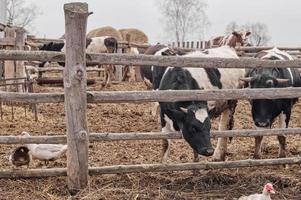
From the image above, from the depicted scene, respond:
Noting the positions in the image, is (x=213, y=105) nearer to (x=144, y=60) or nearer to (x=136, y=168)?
(x=136, y=168)

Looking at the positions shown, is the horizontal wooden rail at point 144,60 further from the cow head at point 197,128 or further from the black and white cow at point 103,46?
the black and white cow at point 103,46

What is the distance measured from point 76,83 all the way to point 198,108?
1566 millimetres

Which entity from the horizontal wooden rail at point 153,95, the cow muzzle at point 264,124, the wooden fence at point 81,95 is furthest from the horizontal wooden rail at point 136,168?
the cow muzzle at point 264,124

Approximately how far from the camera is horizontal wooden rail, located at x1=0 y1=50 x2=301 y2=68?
16.1 ft

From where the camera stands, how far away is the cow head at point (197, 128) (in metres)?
5.53

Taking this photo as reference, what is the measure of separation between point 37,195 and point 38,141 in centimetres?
59

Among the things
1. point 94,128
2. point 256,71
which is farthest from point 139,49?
point 256,71

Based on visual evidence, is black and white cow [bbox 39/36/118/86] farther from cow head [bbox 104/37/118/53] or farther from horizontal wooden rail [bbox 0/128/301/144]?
horizontal wooden rail [bbox 0/128/301/144]

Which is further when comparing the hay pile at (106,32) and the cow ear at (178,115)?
the hay pile at (106,32)

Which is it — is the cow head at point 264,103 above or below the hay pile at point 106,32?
below

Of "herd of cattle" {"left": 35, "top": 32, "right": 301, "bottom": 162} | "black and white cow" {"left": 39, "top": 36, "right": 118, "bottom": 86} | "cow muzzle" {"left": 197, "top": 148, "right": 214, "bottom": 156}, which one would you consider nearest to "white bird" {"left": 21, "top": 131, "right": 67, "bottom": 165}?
"herd of cattle" {"left": 35, "top": 32, "right": 301, "bottom": 162}

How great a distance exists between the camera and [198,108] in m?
5.64

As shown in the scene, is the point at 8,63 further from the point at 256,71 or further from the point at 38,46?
the point at 256,71

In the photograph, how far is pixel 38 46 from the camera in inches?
621
